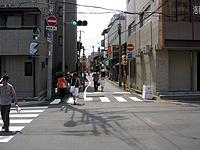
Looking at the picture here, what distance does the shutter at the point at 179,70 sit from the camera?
47.5 ft

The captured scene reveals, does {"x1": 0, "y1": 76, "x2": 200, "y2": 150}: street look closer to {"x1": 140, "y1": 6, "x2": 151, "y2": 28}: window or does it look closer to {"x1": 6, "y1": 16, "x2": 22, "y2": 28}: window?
{"x1": 6, "y1": 16, "x2": 22, "y2": 28}: window

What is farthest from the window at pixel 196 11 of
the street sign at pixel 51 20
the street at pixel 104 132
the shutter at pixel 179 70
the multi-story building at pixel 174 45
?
the street sign at pixel 51 20

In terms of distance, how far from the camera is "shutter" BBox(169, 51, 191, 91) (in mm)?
14484

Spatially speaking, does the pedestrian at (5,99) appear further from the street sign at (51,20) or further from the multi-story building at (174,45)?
the multi-story building at (174,45)

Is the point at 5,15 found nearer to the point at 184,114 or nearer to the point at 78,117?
the point at 78,117

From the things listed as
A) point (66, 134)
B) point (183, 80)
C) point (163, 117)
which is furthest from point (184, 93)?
point (66, 134)

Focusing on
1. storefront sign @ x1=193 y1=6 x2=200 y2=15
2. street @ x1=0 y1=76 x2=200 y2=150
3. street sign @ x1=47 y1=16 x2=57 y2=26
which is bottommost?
street @ x1=0 y1=76 x2=200 y2=150

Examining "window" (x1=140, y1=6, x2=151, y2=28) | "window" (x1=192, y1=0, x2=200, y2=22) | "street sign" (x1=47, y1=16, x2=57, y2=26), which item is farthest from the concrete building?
"window" (x1=192, y1=0, x2=200, y2=22)

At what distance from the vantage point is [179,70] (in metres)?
14.6

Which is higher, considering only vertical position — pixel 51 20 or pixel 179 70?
pixel 51 20

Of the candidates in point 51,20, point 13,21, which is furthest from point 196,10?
point 13,21

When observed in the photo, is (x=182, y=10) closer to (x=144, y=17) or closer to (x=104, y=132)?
(x=144, y=17)

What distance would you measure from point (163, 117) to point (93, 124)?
3145mm

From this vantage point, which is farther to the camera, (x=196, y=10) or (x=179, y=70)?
(x=179, y=70)
